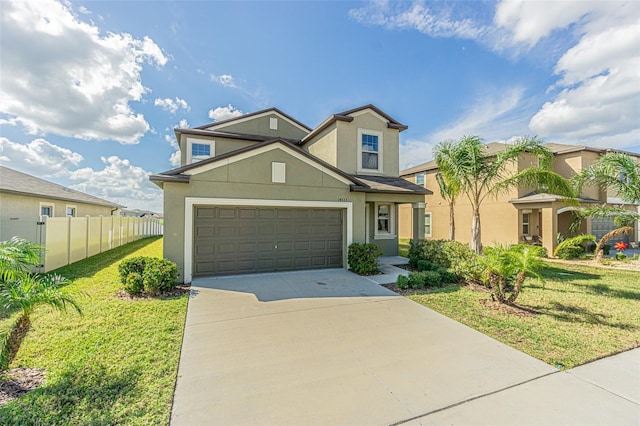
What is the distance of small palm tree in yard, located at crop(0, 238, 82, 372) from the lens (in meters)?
3.36

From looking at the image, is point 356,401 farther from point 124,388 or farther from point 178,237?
point 178,237

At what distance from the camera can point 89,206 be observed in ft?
68.9

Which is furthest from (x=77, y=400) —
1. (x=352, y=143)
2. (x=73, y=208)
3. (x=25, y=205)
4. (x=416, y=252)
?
(x=73, y=208)

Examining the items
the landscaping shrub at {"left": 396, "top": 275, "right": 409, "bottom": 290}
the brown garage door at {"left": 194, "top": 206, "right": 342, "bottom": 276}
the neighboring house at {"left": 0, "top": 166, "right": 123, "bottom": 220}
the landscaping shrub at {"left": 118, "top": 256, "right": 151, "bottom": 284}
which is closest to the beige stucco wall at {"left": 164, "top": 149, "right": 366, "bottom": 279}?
the brown garage door at {"left": 194, "top": 206, "right": 342, "bottom": 276}

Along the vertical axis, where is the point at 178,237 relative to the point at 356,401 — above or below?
above

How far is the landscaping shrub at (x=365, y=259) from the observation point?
32.2 feet

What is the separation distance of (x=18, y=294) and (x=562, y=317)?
9.85 metres

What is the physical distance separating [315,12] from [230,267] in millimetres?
10166

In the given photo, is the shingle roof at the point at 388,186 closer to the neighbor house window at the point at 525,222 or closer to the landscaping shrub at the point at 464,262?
the landscaping shrub at the point at 464,262

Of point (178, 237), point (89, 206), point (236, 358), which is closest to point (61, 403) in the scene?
point (236, 358)

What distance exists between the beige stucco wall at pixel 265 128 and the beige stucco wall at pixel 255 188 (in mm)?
7030

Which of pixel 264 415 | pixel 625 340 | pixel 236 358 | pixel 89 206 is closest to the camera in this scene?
pixel 264 415

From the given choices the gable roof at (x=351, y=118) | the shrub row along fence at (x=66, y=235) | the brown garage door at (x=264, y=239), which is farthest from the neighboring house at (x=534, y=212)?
the shrub row along fence at (x=66, y=235)

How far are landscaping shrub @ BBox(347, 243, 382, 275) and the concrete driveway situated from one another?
3552 mm
